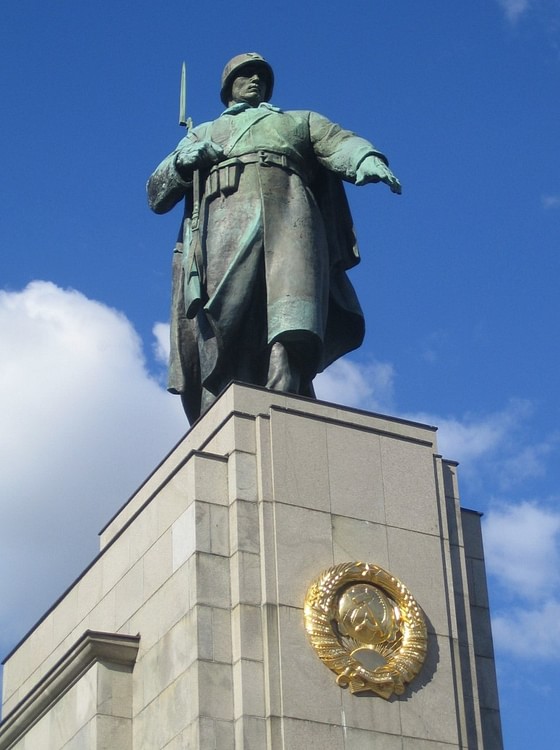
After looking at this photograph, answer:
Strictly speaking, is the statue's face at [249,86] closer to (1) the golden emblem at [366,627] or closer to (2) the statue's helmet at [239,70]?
(2) the statue's helmet at [239,70]

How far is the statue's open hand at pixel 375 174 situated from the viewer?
19688 millimetres

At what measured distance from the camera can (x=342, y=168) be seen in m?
Answer: 20.5

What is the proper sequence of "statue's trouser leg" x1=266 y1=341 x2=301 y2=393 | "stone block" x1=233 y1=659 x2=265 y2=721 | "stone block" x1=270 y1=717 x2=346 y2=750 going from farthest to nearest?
1. "statue's trouser leg" x1=266 y1=341 x2=301 y2=393
2. "stone block" x1=233 y1=659 x2=265 y2=721
3. "stone block" x1=270 y1=717 x2=346 y2=750

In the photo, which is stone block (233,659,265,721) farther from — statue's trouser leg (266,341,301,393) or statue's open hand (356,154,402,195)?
statue's open hand (356,154,402,195)

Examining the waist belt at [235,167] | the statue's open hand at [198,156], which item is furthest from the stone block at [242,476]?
the statue's open hand at [198,156]

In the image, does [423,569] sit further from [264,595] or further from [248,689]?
[248,689]

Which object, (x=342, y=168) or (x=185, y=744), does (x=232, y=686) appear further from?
(x=342, y=168)

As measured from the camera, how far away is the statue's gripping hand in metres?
20.8

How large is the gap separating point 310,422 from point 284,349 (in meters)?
1.66

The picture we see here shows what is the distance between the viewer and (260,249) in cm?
2031

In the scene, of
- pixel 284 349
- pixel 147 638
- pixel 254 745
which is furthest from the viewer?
pixel 284 349

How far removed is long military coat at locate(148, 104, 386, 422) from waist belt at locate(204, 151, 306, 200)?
12 mm

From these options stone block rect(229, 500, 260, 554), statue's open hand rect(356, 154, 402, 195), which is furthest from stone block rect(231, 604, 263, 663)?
statue's open hand rect(356, 154, 402, 195)


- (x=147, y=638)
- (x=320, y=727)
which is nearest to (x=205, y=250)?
(x=147, y=638)
